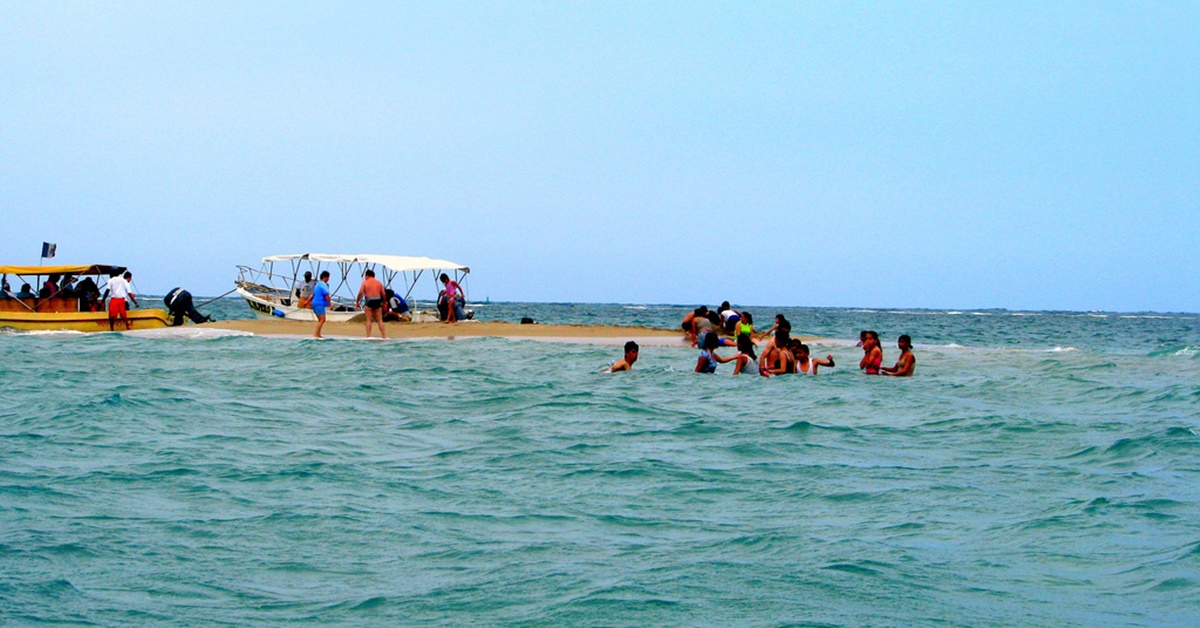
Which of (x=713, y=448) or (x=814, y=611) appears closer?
(x=814, y=611)

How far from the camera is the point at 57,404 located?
13383mm

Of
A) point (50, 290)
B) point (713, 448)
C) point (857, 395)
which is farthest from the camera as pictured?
point (50, 290)

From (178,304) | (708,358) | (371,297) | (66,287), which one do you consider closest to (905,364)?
(708,358)

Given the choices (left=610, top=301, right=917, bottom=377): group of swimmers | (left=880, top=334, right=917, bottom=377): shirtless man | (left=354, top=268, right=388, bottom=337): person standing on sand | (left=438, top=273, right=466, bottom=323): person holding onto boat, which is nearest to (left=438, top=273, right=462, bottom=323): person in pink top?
(left=438, top=273, right=466, bottom=323): person holding onto boat

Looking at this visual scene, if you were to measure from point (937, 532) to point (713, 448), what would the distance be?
3726mm

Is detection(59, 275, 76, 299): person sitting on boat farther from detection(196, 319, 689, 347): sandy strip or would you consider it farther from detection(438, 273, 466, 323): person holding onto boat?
detection(438, 273, 466, 323): person holding onto boat

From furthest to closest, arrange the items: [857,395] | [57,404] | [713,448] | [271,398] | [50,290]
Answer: [50,290]
[857,395]
[271,398]
[57,404]
[713,448]

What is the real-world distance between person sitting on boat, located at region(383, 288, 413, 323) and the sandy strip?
2.27 ft

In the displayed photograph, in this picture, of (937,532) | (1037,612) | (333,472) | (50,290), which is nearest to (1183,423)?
(937,532)

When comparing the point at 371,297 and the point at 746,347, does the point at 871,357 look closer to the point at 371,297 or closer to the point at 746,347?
the point at 746,347

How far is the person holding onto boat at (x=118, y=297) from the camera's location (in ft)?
84.9

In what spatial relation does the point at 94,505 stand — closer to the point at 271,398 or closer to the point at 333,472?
the point at 333,472

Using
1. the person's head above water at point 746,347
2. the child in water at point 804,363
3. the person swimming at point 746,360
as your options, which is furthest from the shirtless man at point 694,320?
the child in water at point 804,363

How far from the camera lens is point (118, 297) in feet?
84.9
